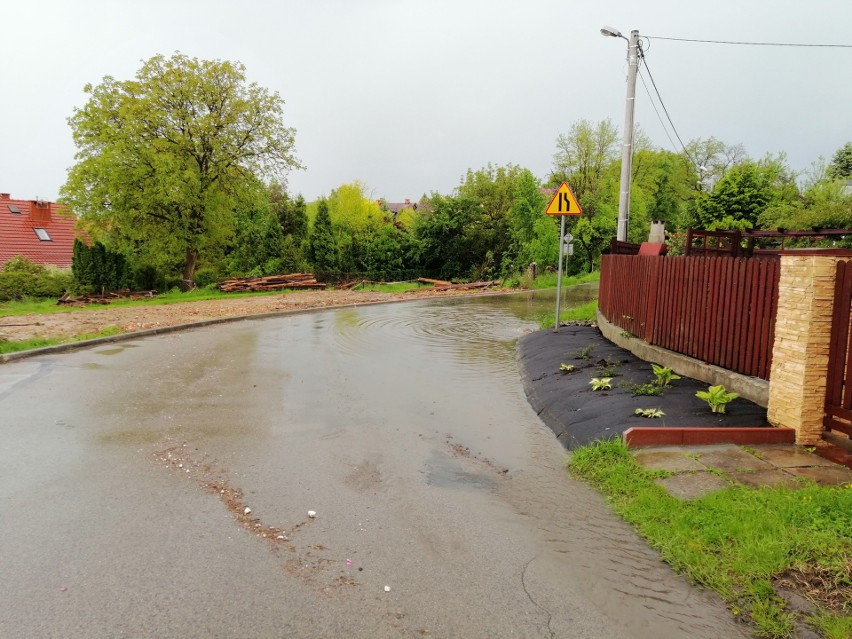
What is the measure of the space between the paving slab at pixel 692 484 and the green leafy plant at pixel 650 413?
134cm

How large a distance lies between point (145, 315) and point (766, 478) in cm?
1766

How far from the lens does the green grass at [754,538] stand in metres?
3.28

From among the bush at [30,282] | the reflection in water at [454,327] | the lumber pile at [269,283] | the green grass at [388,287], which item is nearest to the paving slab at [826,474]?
the reflection in water at [454,327]

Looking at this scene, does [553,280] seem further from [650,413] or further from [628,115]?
[650,413]

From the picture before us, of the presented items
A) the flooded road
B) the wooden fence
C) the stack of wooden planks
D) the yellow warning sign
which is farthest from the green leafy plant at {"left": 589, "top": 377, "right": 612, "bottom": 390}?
the stack of wooden planks

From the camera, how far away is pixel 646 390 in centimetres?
720

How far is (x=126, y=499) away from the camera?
4.75m

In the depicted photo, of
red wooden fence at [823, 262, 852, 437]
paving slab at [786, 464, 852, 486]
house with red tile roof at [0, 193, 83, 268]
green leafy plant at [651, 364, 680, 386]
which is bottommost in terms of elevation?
paving slab at [786, 464, 852, 486]

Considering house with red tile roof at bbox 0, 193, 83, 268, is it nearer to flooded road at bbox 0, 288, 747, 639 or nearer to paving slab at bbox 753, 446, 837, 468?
flooded road at bbox 0, 288, 747, 639

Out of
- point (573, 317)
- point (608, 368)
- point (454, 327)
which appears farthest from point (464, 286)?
point (608, 368)

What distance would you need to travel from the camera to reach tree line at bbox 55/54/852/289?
25.7m

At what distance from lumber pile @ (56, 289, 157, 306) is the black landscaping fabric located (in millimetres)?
20479

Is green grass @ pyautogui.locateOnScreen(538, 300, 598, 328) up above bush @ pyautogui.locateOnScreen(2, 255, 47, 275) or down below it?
below

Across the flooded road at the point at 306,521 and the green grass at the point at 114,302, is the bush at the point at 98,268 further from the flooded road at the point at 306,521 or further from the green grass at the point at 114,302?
the flooded road at the point at 306,521
